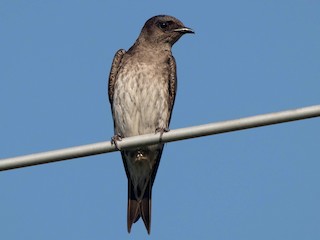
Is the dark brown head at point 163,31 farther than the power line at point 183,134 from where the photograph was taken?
Yes

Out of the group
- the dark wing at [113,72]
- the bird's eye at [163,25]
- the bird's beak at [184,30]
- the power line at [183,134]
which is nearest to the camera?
the power line at [183,134]

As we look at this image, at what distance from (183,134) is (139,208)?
336 cm

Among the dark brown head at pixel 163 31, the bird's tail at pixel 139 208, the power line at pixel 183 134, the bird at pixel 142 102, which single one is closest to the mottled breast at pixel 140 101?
the bird at pixel 142 102

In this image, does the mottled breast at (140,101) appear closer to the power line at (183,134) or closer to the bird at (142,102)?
the bird at (142,102)

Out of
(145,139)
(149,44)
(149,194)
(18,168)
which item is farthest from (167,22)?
(18,168)

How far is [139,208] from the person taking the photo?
27.8ft

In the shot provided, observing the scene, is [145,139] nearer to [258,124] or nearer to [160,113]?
[258,124]

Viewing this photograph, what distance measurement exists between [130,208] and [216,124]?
359cm

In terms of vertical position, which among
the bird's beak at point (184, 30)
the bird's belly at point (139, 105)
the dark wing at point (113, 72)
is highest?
the bird's beak at point (184, 30)

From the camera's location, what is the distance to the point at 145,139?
17.9 feet

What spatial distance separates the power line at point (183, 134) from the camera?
487 centimetres

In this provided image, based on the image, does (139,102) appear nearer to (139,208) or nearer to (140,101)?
(140,101)

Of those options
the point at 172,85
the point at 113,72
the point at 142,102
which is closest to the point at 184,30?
the point at 172,85

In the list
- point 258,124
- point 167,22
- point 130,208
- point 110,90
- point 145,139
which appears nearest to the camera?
point 258,124
